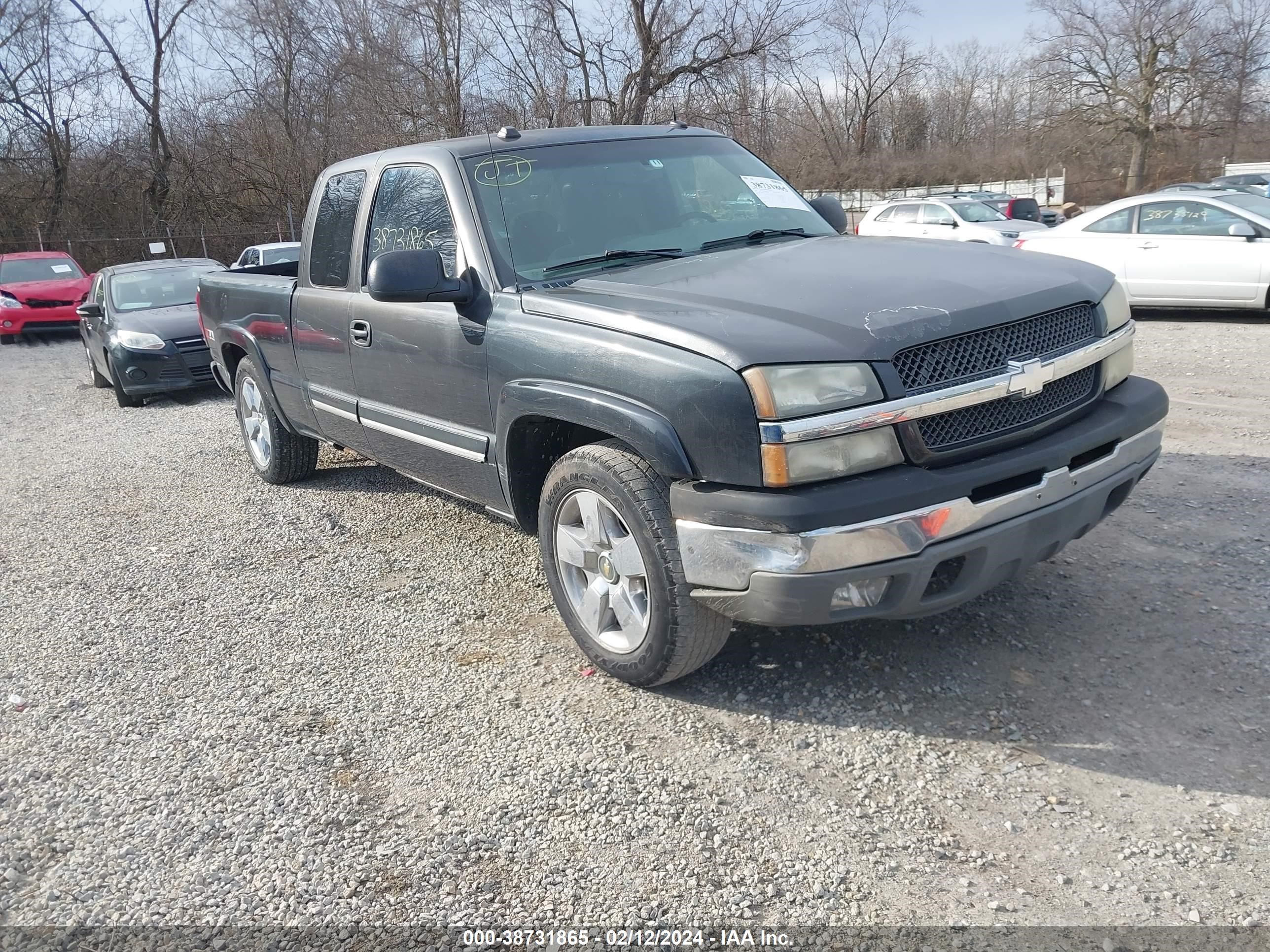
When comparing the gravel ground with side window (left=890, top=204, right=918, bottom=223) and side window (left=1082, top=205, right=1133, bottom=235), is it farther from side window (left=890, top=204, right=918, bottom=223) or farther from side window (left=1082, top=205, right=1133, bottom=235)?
side window (left=890, top=204, right=918, bottom=223)

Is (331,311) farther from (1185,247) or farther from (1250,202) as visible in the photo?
(1250,202)

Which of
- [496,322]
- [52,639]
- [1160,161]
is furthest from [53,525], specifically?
[1160,161]

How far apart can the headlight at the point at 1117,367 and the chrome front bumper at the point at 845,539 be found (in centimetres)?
56

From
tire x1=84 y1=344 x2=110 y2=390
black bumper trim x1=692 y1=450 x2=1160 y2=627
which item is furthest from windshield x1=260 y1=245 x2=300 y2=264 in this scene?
black bumper trim x1=692 y1=450 x2=1160 y2=627

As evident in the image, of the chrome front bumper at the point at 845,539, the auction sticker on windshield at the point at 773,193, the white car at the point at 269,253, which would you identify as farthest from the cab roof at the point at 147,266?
the chrome front bumper at the point at 845,539

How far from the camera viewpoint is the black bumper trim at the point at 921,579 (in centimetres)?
284

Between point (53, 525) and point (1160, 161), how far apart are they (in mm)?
47109

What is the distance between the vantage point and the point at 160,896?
8.72ft

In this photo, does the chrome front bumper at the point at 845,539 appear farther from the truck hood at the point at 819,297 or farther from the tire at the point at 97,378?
the tire at the point at 97,378

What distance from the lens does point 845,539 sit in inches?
109

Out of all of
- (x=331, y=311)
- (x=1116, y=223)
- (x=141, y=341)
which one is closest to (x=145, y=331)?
(x=141, y=341)

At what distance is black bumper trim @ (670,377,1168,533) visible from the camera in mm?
2764

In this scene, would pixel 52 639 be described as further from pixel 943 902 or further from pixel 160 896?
pixel 943 902


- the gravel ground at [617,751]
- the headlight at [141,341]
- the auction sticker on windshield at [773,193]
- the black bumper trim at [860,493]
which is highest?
the auction sticker on windshield at [773,193]
